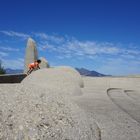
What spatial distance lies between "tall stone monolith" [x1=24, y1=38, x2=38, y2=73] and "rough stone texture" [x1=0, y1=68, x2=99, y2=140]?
21.1m

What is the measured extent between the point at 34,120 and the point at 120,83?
49.6 ft

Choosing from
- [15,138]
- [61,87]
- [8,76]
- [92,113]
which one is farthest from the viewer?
[8,76]

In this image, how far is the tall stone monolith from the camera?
1136 inches

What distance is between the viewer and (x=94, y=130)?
694cm

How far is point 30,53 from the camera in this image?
95.3 feet

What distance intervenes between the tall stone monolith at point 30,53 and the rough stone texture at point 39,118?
21.1 m

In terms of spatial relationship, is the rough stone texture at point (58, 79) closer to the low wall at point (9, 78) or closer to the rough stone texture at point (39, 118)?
the low wall at point (9, 78)

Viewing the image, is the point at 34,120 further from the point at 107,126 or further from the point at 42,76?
the point at 42,76

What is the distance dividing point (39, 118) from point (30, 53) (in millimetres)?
23248

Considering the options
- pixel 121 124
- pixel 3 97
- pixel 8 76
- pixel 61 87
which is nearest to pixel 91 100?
pixel 61 87

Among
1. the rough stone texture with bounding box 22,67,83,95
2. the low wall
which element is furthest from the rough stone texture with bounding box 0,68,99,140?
the low wall

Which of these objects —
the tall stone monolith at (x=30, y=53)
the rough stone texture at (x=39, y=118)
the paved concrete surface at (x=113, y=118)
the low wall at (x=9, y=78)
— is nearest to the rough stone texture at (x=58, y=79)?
the paved concrete surface at (x=113, y=118)

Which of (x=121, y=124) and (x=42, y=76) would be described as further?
(x=42, y=76)

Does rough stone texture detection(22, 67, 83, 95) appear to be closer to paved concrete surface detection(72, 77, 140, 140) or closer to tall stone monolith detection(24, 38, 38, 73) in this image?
paved concrete surface detection(72, 77, 140, 140)
